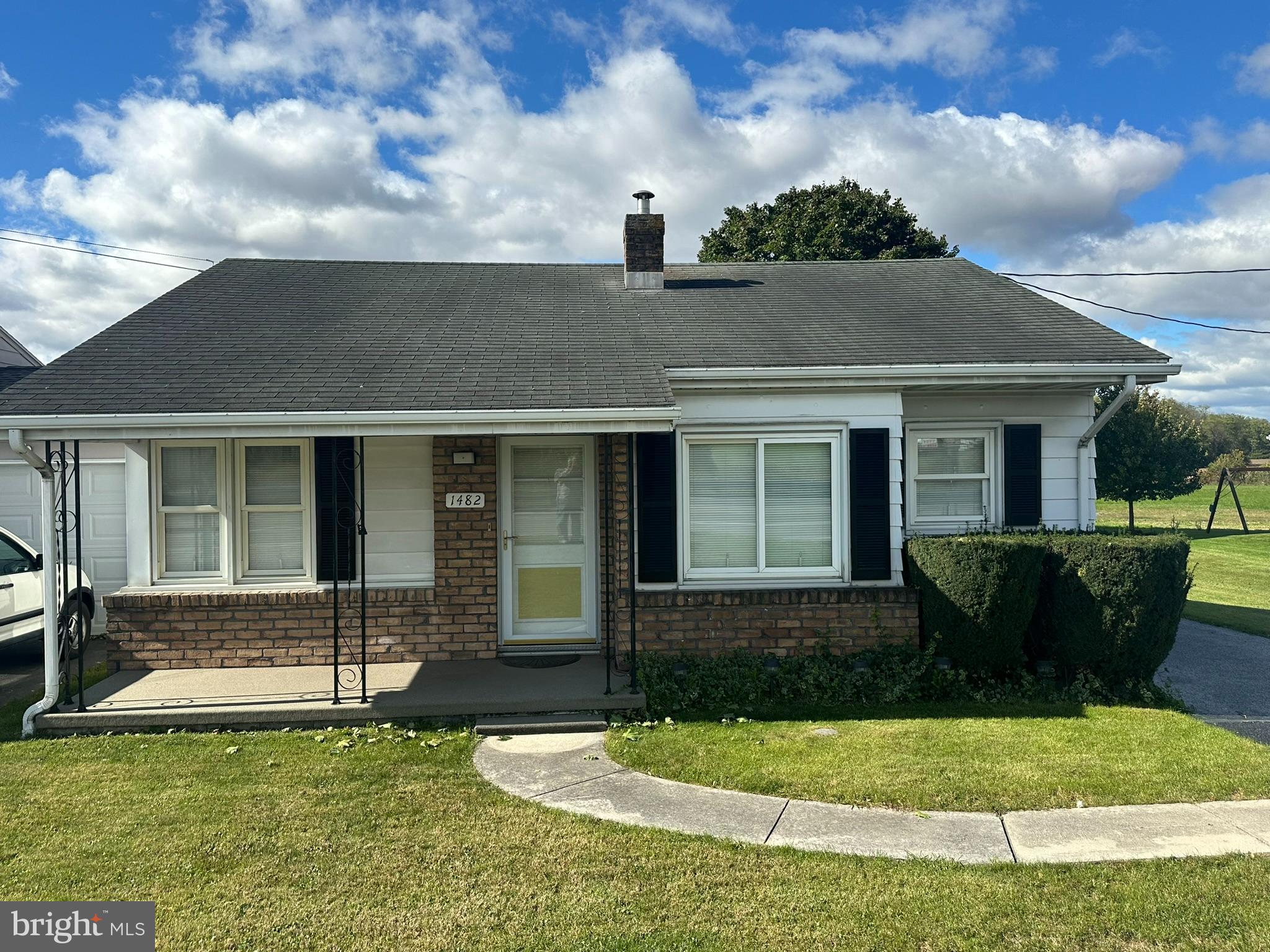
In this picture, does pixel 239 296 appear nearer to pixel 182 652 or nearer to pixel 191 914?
pixel 182 652

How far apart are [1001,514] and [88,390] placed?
8.70 m

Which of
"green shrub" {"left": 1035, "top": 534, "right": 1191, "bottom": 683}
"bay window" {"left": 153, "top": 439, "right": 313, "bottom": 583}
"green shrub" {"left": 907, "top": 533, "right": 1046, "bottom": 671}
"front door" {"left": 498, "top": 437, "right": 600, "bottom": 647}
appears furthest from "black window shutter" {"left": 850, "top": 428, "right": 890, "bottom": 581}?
"bay window" {"left": 153, "top": 439, "right": 313, "bottom": 583}

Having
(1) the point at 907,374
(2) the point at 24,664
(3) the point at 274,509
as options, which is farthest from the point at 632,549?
(2) the point at 24,664

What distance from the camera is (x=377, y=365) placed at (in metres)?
7.30

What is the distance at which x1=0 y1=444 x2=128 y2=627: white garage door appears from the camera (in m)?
9.84

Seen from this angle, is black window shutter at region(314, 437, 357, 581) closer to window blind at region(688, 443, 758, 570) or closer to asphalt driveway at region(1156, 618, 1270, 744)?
window blind at region(688, 443, 758, 570)

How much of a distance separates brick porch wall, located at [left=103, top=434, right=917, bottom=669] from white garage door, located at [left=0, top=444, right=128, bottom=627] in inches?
116

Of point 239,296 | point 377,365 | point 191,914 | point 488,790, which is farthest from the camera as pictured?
point 239,296

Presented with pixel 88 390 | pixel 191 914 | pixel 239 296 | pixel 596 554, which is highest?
pixel 239 296

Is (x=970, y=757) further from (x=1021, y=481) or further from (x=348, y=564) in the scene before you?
(x=348, y=564)

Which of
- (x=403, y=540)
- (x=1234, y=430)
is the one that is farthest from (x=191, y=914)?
(x=1234, y=430)

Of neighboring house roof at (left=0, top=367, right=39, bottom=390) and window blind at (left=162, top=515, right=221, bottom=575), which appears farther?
neighboring house roof at (left=0, top=367, right=39, bottom=390)

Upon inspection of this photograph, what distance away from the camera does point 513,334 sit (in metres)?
8.42

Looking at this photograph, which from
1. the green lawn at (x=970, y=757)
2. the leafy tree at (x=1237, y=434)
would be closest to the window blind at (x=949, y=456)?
the green lawn at (x=970, y=757)
